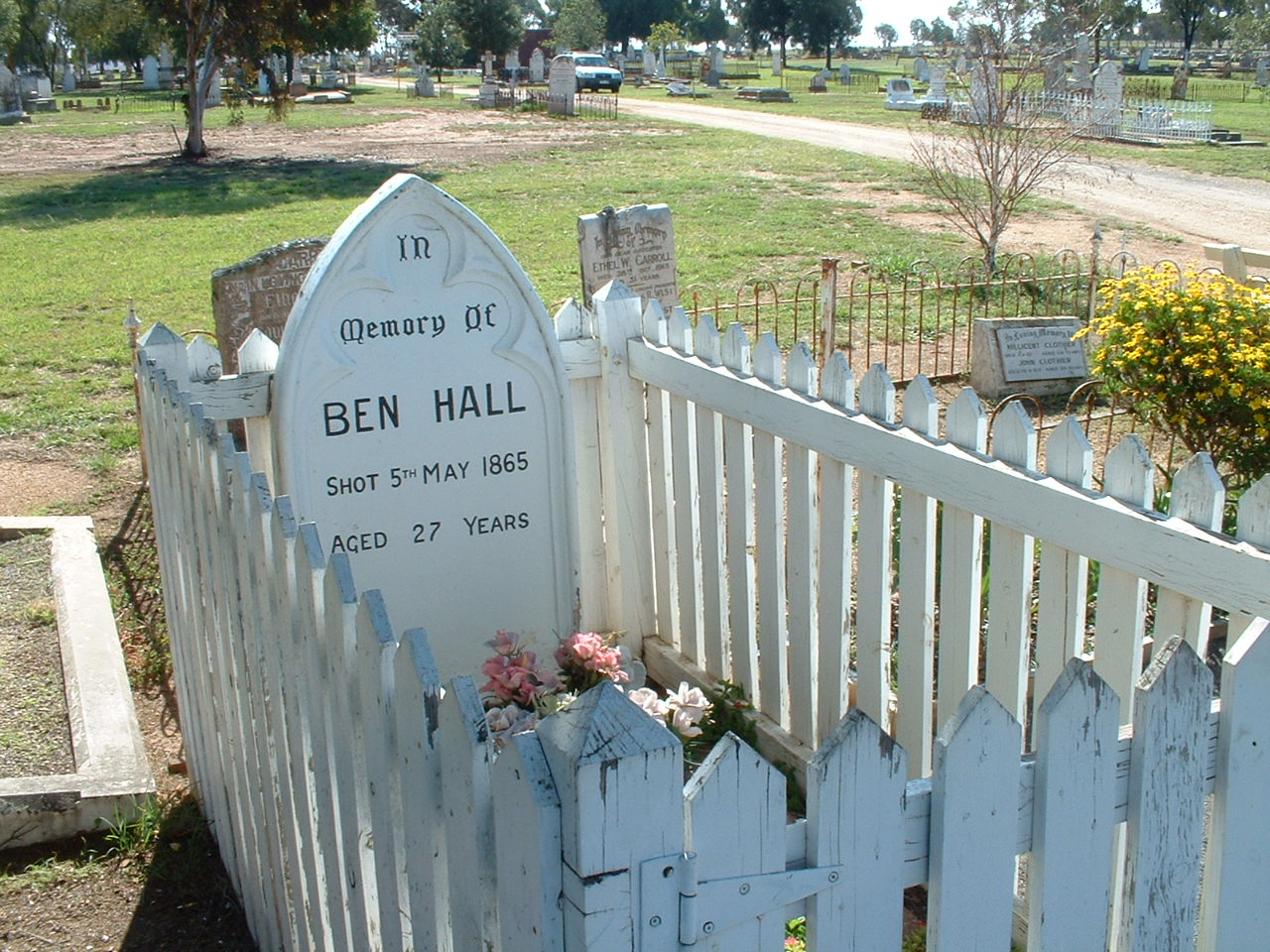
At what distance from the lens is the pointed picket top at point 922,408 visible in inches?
124


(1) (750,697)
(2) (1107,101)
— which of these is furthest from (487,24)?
(1) (750,697)

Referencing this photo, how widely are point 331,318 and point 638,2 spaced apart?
89542 millimetres

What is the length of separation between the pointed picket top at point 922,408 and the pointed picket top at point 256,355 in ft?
6.05

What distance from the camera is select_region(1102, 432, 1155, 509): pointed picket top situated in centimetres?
260

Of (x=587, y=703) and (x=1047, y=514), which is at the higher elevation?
(x=587, y=703)

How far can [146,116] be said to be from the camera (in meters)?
41.1

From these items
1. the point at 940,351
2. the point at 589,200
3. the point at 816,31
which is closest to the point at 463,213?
the point at 940,351

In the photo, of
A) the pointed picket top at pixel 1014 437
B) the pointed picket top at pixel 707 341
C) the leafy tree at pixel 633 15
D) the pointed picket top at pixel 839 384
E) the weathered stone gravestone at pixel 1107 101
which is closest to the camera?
the pointed picket top at pixel 1014 437

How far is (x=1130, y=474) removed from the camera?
2617 millimetres

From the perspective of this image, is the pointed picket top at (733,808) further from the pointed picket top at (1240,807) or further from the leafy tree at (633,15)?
the leafy tree at (633,15)

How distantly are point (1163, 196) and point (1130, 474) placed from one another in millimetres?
19030

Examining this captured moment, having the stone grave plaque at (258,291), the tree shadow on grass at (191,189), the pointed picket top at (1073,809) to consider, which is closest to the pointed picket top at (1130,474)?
the pointed picket top at (1073,809)

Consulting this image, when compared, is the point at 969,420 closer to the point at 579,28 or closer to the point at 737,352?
the point at 737,352

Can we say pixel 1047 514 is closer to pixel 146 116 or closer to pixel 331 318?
pixel 331 318
